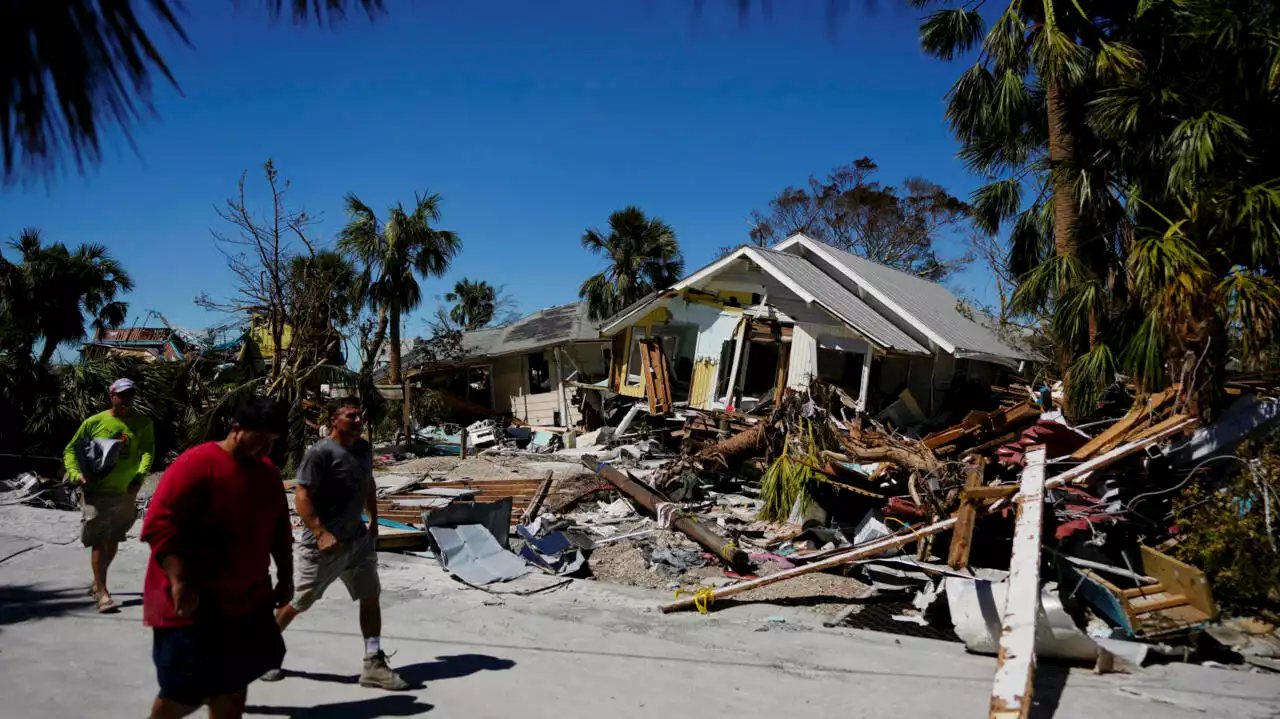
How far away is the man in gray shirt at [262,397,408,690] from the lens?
440 centimetres

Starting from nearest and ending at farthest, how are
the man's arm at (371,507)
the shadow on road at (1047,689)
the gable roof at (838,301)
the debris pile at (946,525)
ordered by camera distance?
the shadow on road at (1047,689)
the man's arm at (371,507)
the debris pile at (946,525)
the gable roof at (838,301)

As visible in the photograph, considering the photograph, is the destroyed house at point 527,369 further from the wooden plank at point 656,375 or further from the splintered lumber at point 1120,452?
the splintered lumber at point 1120,452

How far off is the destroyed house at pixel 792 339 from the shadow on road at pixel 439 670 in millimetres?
11810

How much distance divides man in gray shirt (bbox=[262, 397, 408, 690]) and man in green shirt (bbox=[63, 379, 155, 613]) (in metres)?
2.17

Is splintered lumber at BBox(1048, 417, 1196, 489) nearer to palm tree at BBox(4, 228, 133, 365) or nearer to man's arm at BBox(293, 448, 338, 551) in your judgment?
man's arm at BBox(293, 448, 338, 551)

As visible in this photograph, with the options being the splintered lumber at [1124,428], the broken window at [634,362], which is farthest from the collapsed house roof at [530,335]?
the splintered lumber at [1124,428]

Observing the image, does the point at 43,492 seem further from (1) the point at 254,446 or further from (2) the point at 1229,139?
(2) the point at 1229,139

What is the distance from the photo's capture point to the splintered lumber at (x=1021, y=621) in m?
3.91

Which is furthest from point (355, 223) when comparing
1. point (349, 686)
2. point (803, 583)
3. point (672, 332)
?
point (349, 686)

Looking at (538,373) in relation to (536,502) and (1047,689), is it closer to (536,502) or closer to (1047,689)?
(536,502)

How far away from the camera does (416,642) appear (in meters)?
5.43

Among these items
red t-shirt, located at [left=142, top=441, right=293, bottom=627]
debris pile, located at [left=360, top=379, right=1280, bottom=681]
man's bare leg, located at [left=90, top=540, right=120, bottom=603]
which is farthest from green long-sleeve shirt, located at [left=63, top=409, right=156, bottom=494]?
debris pile, located at [left=360, top=379, right=1280, bottom=681]

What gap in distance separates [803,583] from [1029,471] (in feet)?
7.61

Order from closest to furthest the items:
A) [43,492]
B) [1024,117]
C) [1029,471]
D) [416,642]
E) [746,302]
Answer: [416,642], [1029,471], [43,492], [1024,117], [746,302]
